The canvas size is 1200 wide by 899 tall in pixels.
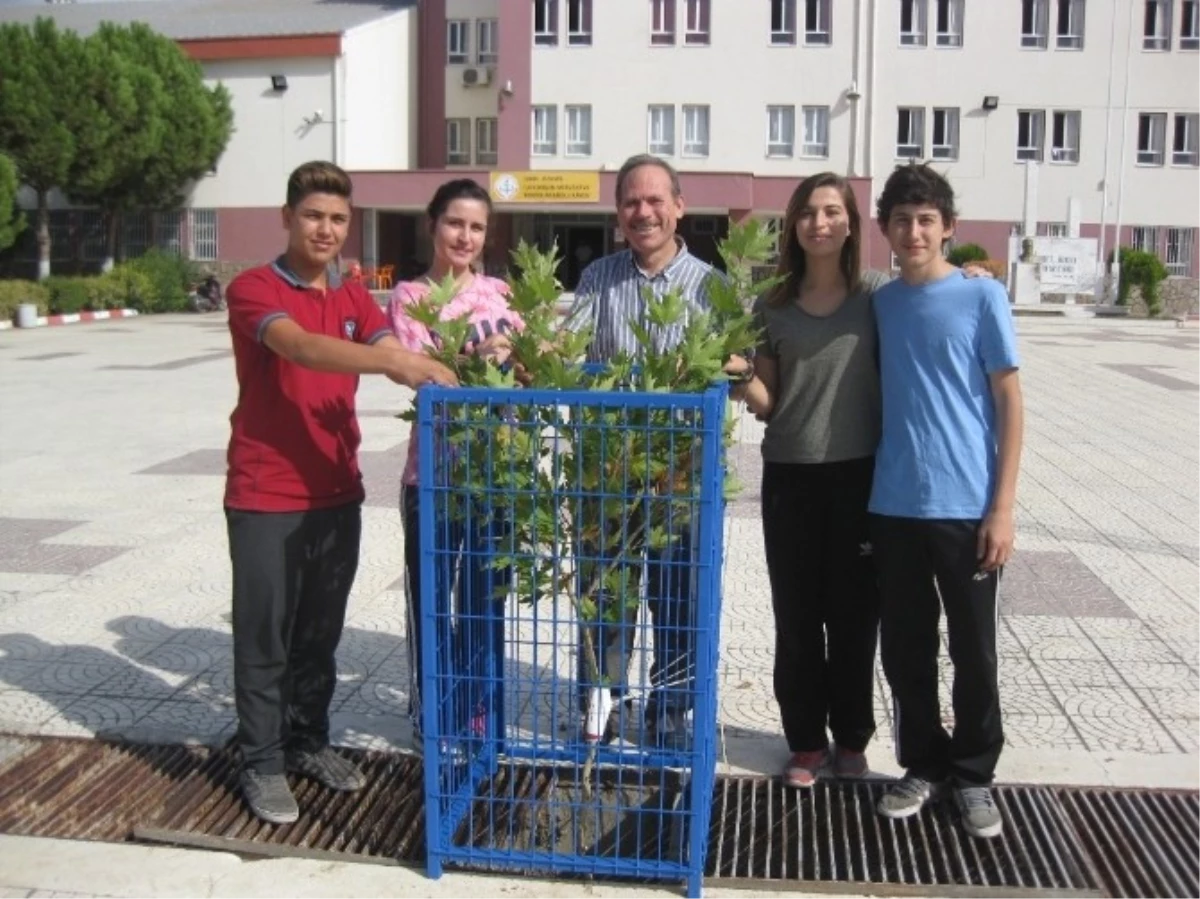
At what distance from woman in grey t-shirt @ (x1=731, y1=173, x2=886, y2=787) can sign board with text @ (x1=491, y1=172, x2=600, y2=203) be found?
2941 cm

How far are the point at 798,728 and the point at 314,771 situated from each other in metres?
1.54

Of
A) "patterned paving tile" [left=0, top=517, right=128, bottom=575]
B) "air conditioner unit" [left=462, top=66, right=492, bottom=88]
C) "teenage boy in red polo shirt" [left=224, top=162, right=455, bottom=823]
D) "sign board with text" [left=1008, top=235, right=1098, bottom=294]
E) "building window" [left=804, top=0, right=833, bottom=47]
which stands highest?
"building window" [left=804, top=0, right=833, bottom=47]

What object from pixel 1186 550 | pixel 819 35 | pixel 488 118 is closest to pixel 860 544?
pixel 1186 550

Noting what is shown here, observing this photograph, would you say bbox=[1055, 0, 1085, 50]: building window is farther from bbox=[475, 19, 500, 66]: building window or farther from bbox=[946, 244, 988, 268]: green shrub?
bbox=[475, 19, 500, 66]: building window

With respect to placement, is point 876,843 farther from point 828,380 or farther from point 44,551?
point 44,551

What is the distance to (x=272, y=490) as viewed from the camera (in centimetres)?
359

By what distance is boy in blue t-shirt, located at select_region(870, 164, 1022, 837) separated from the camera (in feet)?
11.3

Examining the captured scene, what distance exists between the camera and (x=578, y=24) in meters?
34.7

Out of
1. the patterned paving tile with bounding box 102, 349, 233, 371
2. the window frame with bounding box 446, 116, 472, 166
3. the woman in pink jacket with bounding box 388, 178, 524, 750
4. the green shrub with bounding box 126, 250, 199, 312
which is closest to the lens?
the woman in pink jacket with bounding box 388, 178, 524, 750

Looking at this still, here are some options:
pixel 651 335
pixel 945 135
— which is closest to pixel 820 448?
pixel 651 335

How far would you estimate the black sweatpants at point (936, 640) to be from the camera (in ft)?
11.5

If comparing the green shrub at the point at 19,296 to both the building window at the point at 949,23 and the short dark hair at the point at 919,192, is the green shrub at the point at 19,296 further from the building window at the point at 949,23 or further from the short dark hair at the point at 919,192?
the short dark hair at the point at 919,192

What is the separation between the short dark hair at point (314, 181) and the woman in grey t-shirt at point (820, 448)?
4.34ft

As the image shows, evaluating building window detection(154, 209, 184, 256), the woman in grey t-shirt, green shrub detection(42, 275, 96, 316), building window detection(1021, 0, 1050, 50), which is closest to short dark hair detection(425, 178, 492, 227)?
the woman in grey t-shirt
